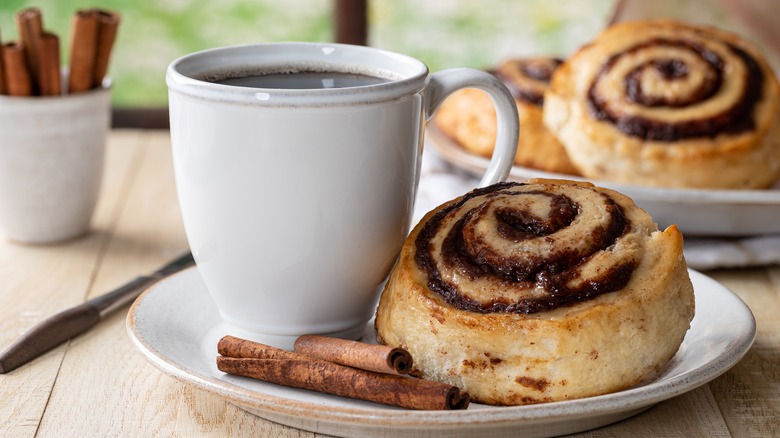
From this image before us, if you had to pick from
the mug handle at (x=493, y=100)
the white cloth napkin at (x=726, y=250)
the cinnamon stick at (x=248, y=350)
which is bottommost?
the white cloth napkin at (x=726, y=250)

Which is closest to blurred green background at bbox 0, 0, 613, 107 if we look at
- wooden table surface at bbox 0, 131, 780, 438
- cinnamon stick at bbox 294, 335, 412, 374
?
wooden table surface at bbox 0, 131, 780, 438

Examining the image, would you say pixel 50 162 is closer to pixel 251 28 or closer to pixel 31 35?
pixel 31 35

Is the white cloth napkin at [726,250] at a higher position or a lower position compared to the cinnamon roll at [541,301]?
lower

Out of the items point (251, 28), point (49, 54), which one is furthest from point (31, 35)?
point (251, 28)

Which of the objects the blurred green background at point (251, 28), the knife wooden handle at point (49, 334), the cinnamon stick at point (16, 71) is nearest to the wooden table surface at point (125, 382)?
the knife wooden handle at point (49, 334)

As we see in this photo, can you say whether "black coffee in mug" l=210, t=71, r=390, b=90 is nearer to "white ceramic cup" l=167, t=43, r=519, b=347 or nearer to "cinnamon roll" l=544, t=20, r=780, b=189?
"white ceramic cup" l=167, t=43, r=519, b=347

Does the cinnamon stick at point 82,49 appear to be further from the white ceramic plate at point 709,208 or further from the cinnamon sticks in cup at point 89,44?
the white ceramic plate at point 709,208
